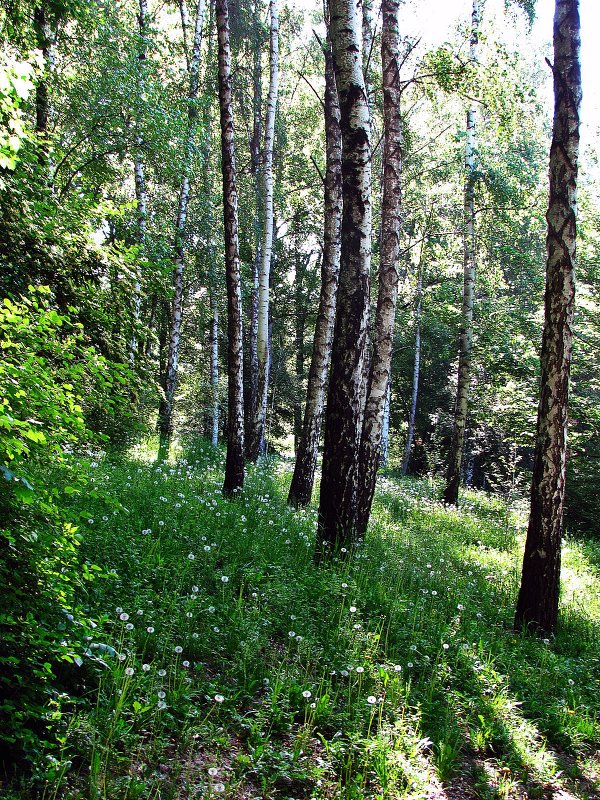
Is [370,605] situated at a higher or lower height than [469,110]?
lower

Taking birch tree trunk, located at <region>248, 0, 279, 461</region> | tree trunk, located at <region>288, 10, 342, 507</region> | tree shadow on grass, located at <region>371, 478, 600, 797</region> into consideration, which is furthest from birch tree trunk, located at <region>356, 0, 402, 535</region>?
birch tree trunk, located at <region>248, 0, 279, 461</region>

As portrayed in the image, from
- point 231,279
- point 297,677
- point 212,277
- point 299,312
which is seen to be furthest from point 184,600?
point 299,312

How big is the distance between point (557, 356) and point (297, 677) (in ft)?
14.8

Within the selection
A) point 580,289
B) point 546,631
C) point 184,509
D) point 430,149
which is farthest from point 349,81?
point 430,149

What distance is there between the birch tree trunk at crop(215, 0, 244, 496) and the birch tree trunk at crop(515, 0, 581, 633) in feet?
15.8

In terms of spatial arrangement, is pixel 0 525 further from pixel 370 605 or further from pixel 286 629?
pixel 370 605

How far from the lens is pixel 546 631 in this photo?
5.87 metres

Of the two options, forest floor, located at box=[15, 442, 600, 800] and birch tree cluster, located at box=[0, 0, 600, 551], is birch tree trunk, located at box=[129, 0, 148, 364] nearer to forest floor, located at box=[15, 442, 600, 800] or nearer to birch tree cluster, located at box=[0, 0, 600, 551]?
birch tree cluster, located at box=[0, 0, 600, 551]

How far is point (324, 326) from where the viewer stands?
9.73 meters

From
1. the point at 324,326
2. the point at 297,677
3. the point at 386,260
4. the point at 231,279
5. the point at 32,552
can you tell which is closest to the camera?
the point at 32,552

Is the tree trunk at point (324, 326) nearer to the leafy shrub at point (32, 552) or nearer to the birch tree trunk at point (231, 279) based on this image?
the birch tree trunk at point (231, 279)

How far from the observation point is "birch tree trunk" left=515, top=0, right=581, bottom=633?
596cm

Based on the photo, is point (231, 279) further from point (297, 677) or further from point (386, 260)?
point (297, 677)

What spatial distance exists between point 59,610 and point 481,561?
22.7 feet
